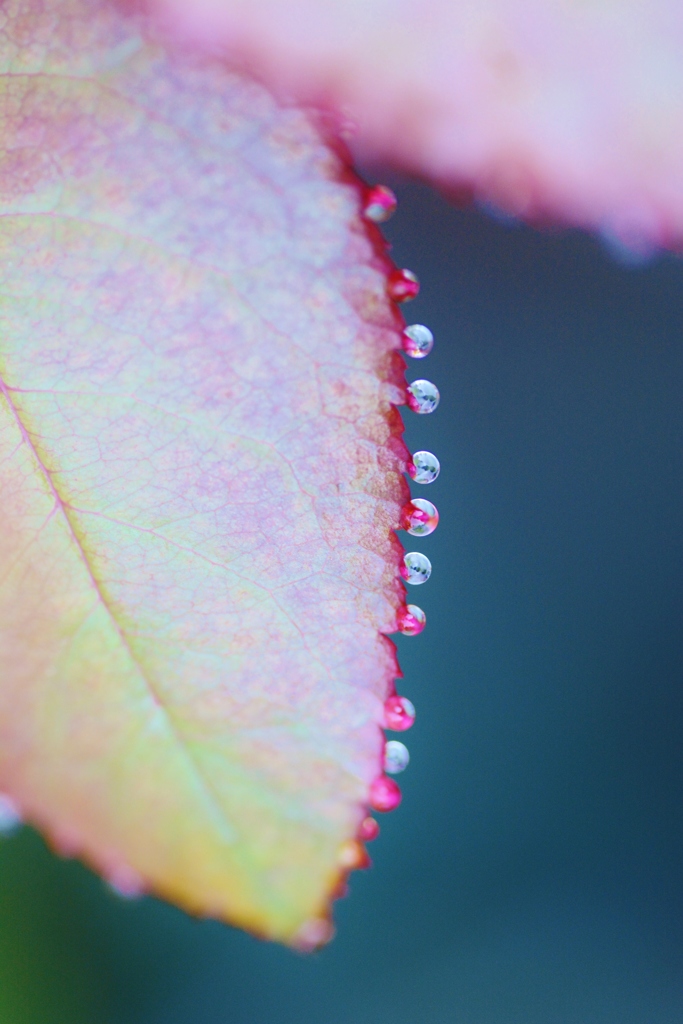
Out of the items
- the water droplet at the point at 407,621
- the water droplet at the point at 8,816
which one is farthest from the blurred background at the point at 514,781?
the water droplet at the point at 407,621

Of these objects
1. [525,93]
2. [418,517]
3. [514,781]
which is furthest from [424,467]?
[514,781]

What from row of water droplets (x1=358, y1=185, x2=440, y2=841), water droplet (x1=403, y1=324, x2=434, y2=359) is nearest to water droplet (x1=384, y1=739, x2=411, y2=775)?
row of water droplets (x1=358, y1=185, x2=440, y2=841)

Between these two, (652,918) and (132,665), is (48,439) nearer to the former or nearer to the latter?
(132,665)

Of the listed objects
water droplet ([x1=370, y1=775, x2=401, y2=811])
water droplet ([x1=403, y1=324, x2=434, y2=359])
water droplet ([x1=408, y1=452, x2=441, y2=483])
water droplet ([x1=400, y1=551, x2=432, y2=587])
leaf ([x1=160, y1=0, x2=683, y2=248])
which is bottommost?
water droplet ([x1=370, y1=775, x2=401, y2=811])

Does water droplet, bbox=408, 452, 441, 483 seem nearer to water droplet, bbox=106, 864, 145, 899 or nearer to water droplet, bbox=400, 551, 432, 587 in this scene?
water droplet, bbox=400, 551, 432, 587

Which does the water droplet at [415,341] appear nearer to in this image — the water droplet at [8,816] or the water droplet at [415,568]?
the water droplet at [415,568]

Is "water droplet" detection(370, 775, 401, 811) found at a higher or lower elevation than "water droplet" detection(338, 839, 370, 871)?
higher

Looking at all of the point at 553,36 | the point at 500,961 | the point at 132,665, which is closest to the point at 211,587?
the point at 132,665
